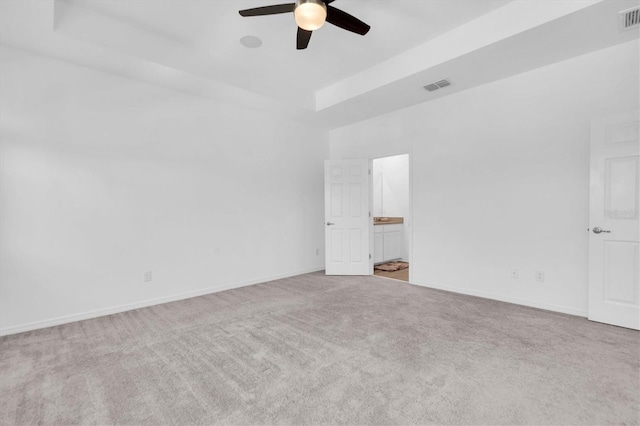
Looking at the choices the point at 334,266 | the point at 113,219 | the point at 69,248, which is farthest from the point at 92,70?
the point at 334,266

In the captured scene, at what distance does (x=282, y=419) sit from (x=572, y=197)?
3.65m

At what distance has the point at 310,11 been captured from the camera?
2066 millimetres

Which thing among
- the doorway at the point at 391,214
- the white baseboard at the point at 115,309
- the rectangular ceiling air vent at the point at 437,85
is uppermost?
the rectangular ceiling air vent at the point at 437,85

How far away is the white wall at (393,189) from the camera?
7.14 meters

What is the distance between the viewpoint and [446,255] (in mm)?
4414

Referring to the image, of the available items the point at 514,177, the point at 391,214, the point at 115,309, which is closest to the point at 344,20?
the point at 514,177

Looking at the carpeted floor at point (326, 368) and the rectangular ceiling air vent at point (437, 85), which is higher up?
the rectangular ceiling air vent at point (437, 85)

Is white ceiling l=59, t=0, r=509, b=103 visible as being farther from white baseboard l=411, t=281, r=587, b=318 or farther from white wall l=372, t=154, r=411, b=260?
white wall l=372, t=154, r=411, b=260

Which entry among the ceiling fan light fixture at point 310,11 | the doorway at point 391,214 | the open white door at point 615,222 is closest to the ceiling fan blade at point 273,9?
the ceiling fan light fixture at point 310,11

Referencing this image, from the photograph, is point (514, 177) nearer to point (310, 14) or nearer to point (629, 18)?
point (629, 18)

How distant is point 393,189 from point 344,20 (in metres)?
5.32

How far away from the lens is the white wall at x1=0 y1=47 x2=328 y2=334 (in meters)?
3.10

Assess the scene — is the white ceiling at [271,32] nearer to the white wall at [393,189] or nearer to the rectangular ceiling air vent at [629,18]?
the rectangular ceiling air vent at [629,18]

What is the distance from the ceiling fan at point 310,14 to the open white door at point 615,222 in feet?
8.83
